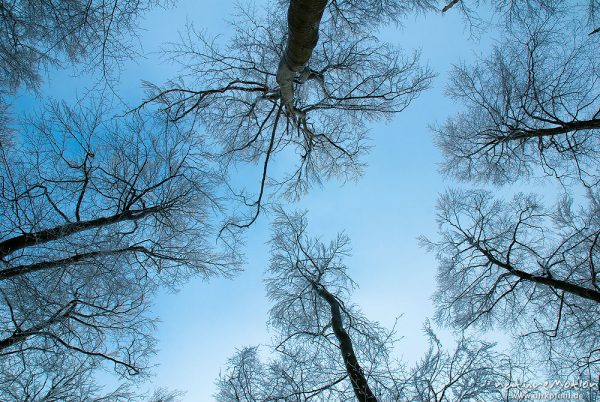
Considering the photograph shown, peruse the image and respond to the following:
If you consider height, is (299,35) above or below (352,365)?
above

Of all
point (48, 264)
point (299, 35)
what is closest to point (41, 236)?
point (48, 264)

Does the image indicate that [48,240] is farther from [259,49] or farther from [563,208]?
[563,208]

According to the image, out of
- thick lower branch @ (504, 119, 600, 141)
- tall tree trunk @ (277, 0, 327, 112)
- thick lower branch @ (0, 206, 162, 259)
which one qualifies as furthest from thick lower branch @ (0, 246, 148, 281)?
thick lower branch @ (504, 119, 600, 141)

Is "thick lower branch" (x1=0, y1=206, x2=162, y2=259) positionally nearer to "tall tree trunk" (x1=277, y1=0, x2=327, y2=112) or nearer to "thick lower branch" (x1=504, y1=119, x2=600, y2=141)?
"tall tree trunk" (x1=277, y1=0, x2=327, y2=112)

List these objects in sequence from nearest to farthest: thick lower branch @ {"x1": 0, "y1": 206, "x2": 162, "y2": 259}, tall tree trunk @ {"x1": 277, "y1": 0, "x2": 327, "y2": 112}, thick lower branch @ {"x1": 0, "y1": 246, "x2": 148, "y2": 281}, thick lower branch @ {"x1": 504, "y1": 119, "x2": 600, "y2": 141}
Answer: tall tree trunk @ {"x1": 277, "y1": 0, "x2": 327, "y2": 112} < thick lower branch @ {"x1": 0, "y1": 246, "x2": 148, "y2": 281} < thick lower branch @ {"x1": 0, "y1": 206, "x2": 162, "y2": 259} < thick lower branch @ {"x1": 504, "y1": 119, "x2": 600, "y2": 141}

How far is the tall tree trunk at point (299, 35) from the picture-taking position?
3.73m

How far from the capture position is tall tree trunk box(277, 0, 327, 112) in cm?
373

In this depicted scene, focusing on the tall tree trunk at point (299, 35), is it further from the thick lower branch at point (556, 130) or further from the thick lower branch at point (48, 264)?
the thick lower branch at point (556, 130)

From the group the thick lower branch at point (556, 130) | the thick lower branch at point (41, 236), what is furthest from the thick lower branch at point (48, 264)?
the thick lower branch at point (556, 130)

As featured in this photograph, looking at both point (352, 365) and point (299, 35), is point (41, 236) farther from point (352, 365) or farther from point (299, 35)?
point (352, 365)

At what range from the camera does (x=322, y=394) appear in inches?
200

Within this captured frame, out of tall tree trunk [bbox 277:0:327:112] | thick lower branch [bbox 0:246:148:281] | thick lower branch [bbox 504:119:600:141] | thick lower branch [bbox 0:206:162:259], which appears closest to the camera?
tall tree trunk [bbox 277:0:327:112]

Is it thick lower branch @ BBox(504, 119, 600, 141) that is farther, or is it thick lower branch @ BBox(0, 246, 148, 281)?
thick lower branch @ BBox(504, 119, 600, 141)

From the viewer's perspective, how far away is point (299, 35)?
421cm
